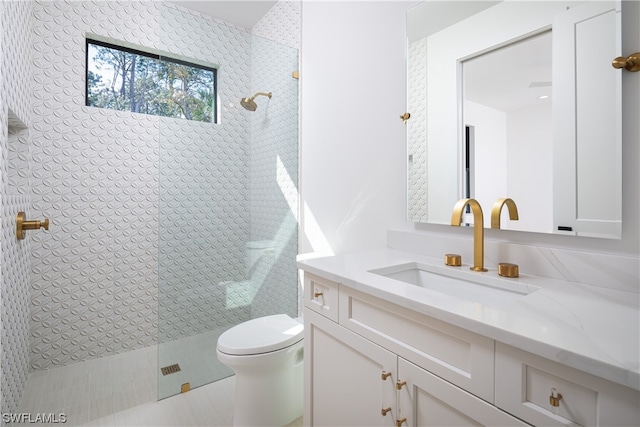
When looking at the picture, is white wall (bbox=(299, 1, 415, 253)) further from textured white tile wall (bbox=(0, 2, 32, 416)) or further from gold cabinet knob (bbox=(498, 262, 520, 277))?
textured white tile wall (bbox=(0, 2, 32, 416))

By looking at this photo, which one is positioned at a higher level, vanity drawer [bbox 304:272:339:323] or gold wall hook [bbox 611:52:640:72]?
gold wall hook [bbox 611:52:640:72]

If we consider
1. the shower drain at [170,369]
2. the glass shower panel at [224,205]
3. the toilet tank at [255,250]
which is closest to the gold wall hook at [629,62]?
the glass shower panel at [224,205]

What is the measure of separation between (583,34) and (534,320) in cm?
84

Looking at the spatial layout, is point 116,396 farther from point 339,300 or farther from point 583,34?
point 583,34

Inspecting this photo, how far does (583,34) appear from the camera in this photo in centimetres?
94

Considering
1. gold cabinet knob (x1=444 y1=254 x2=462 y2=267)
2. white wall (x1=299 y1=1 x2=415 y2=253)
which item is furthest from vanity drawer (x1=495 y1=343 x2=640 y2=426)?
white wall (x1=299 y1=1 x2=415 y2=253)

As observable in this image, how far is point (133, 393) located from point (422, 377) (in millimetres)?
1925

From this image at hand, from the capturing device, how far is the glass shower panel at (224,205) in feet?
6.67

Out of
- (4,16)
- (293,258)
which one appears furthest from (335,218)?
(4,16)

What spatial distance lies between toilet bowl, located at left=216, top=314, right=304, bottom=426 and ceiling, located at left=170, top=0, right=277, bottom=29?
233cm

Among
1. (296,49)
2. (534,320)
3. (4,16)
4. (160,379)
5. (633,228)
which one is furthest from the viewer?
(296,49)

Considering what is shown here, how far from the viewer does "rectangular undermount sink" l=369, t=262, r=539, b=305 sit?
37.8 inches

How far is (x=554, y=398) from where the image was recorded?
578 millimetres

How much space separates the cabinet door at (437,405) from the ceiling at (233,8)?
2.64 metres
